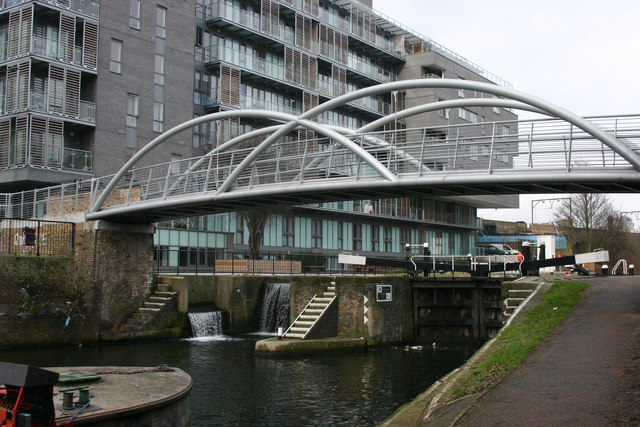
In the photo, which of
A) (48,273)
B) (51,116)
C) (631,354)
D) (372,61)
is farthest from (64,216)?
(372,61)

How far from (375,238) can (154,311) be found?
107ft

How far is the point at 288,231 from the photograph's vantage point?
50250 millimetres

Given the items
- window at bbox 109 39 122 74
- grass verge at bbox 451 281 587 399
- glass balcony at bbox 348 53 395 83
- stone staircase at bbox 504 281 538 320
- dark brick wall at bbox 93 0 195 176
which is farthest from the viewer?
glass balcony at bbox 348 53 395 83

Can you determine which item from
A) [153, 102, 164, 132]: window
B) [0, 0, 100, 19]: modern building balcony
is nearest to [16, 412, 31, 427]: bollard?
[0, 0, 100, 19]: modern building balcony

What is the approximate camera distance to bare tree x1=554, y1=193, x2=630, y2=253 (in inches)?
1949

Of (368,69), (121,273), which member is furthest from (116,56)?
(368,69)

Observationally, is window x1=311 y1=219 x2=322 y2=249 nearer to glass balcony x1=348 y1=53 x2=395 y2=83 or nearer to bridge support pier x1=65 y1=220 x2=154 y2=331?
glass balcony x1=348 y1=53 x2=395 y2=83

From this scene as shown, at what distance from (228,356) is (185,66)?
89.2ft

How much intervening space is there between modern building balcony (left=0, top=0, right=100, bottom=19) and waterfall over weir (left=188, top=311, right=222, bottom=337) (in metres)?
19.5

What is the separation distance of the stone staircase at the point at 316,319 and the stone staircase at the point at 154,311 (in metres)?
6.64

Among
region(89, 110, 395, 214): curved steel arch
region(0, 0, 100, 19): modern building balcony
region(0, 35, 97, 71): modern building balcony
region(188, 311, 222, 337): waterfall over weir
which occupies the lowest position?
region(188, 311, 222, 337): waterfall over weir

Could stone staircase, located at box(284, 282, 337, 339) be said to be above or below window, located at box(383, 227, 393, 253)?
below

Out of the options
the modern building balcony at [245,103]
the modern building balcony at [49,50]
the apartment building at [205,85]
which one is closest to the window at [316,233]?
the apartment building at [205,85]

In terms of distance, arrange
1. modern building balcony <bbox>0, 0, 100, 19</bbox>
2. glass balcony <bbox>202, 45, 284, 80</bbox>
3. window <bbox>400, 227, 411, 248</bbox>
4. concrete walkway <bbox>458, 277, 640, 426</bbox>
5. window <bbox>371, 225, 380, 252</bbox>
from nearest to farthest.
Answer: concrete walkway <bbox>458, 277, 640, 426</bbox> < modern building balcony <bbox>0, 0, 100, 19</bbox> < glass balcony <bbox>202, 45, 284, 80</bbox> < window <bbox>371, 225, 380, 252</bbox> < window <bbox>400, 227, 411, 248</bbox>
